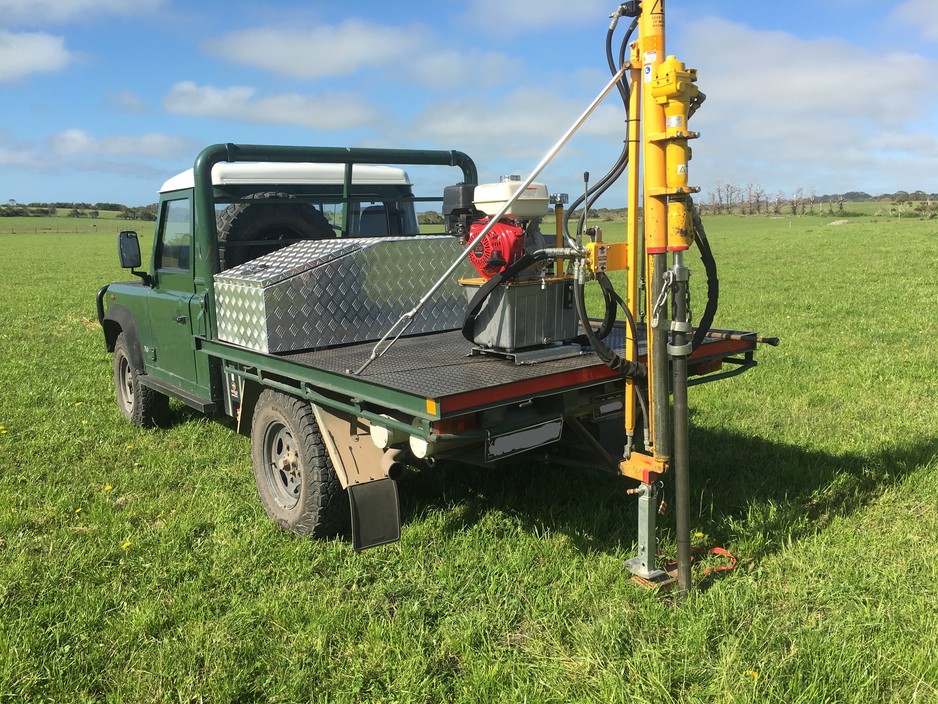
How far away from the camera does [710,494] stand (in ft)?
14.5

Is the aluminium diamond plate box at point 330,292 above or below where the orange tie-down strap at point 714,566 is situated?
above

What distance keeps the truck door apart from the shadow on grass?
182 centimetres

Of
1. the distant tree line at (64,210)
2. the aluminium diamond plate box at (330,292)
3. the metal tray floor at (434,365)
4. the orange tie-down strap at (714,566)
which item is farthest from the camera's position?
the distant tree line at (64,210)

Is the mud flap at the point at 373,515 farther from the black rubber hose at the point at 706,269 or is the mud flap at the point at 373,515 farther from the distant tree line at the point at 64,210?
the distant tree line at the point at 64,210

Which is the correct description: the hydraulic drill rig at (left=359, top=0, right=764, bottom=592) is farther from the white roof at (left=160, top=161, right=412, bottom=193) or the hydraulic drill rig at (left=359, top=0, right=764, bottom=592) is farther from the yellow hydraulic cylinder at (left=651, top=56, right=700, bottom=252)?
the white roof at (left=160, top=161, right=412, bottom=193)

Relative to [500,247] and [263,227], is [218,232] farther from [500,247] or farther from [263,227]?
[500,247]

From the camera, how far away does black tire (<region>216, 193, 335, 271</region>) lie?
5.11m

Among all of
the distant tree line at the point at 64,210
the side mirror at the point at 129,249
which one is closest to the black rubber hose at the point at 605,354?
the side mirror at the point at 129,249

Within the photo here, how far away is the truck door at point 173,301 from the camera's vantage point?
5.05 metres

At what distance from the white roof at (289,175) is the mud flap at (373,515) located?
106 inches

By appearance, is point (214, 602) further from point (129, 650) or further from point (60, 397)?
point (60, 397)

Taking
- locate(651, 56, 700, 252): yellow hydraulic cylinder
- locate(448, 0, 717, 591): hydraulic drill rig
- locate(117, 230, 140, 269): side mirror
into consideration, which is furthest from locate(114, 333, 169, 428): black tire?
locate(651, 56, 700, 252): yellow hydraulic cylinder

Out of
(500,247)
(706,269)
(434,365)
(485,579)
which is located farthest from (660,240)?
(485,579)

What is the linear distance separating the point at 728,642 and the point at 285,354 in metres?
2.62
